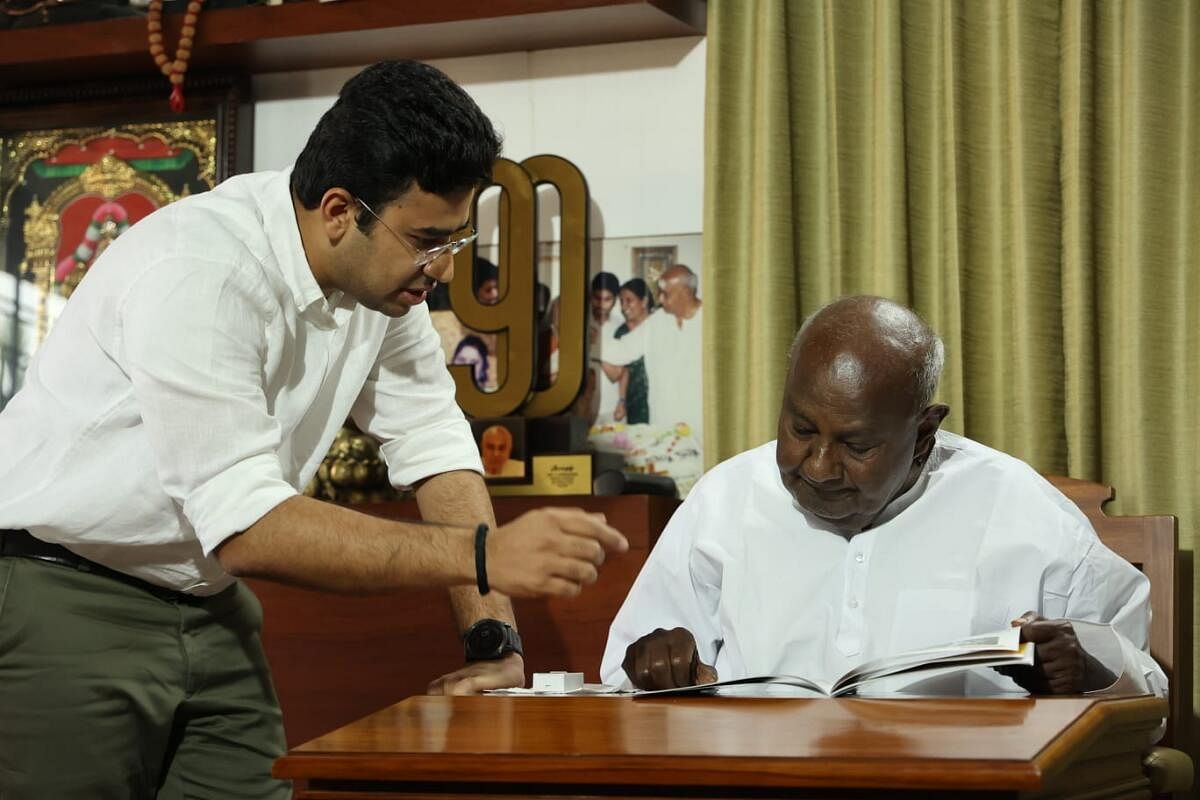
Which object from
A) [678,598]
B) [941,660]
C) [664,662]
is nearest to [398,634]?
[678,598]

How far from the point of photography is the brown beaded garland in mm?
3936

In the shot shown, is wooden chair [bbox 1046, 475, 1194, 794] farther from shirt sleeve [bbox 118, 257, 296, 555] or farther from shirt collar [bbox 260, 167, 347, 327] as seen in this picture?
shirt sleeve [bbox 118, 257, 296, 555]

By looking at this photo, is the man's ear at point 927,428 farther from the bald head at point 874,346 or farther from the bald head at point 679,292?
the bald head at point 679,292

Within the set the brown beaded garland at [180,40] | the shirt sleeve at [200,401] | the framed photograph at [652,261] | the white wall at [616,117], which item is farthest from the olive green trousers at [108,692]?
the brown beaded garland at [180,40]

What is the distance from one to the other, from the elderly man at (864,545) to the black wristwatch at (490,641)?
166 mm

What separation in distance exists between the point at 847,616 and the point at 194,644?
1068 millimetres

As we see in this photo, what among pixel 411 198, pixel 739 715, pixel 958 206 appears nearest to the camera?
pixel 739 715

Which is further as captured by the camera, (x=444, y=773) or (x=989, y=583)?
(x=989, y=583)

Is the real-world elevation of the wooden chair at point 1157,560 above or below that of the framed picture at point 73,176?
below

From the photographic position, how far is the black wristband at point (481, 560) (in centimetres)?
184

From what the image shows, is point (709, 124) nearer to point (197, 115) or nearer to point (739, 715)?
point (197, 115)

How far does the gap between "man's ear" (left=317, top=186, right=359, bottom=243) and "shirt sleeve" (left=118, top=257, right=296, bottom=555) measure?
0.25 metres

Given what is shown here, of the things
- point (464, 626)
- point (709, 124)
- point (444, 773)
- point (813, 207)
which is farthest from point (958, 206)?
point (444, 773)

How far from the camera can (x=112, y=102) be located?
13.9ft
